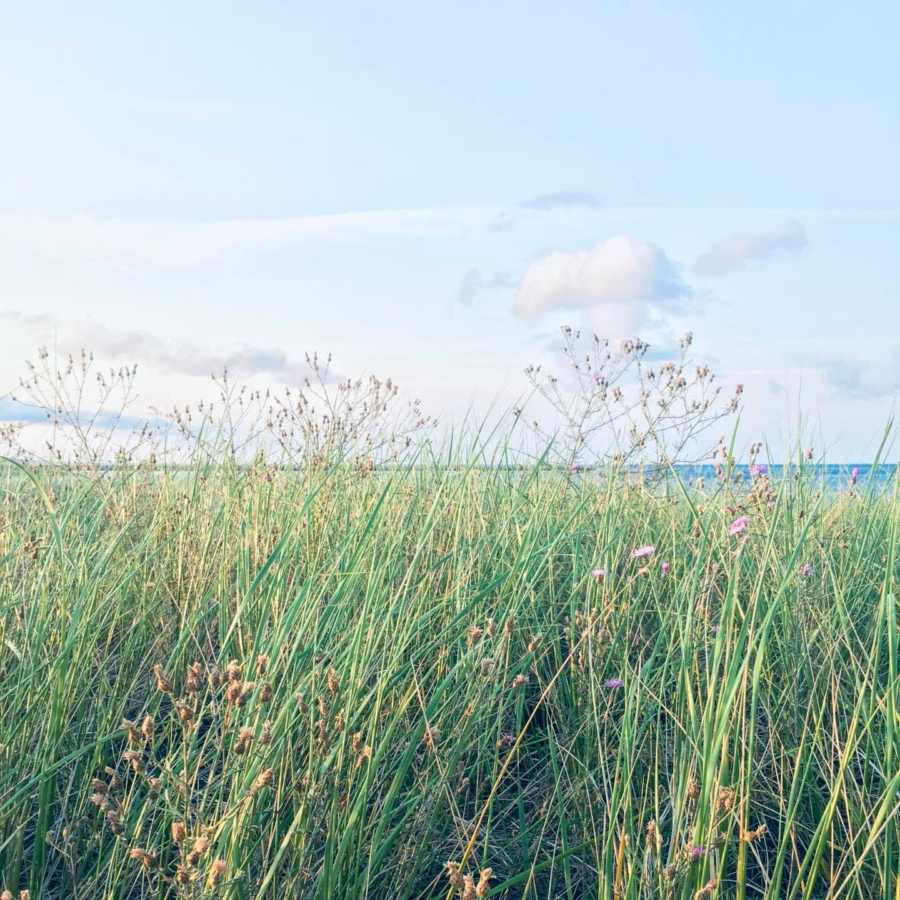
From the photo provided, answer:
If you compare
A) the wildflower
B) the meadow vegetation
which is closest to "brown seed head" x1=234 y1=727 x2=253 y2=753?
the meadow vegetation

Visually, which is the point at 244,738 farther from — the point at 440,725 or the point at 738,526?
the point at 738,526

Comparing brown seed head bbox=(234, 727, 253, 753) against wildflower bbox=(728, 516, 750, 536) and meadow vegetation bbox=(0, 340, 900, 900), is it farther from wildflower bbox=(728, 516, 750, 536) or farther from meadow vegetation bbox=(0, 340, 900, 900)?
wildflower bbox=(728, 516, 750, 536)

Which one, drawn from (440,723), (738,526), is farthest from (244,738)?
(738,526)

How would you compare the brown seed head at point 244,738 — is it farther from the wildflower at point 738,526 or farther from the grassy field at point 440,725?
the wildflower at point 738,526

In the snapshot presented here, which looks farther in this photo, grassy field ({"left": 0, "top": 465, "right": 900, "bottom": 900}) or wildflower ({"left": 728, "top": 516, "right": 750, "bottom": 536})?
wildflower ({"left": 728, "top": 516, "right": 750, "bottom": 536})

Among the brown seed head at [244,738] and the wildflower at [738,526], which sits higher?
the wildflower at [738,526]

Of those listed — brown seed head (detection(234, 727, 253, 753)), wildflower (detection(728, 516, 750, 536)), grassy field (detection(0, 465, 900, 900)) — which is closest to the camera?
brown seed head (detection(234, 727, 253, 753))

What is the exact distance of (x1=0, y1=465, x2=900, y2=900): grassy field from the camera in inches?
63.6

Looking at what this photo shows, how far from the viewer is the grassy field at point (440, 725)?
5.30 ft

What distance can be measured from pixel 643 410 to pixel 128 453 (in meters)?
2.75

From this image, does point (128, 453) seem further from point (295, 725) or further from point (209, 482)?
point (295, 725)

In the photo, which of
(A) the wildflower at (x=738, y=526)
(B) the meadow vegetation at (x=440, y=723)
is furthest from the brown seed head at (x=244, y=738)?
(A) the wildflower at (x=738, y=526)

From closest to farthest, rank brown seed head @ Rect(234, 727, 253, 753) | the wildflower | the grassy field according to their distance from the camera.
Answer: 1. brown seed head @ Rect(234, 727, 253, 753)
2. the grassy field
3. the wildflower

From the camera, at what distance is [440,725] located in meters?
2.08
